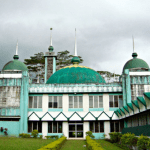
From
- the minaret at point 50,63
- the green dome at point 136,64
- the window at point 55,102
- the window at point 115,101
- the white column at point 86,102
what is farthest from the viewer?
the minaret at point 50,63

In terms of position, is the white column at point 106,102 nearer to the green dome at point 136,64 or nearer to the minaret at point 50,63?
the green dome at point 136,64

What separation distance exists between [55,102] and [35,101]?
2578 millimetres

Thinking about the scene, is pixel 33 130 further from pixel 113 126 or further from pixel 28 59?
pixel 28 59

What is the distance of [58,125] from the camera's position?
28.2 meters

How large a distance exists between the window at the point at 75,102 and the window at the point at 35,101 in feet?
13.0

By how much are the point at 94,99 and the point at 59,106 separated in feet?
14.9

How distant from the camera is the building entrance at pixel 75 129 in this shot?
28203 mm

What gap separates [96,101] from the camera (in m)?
28.6

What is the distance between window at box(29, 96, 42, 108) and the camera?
28.7 metres

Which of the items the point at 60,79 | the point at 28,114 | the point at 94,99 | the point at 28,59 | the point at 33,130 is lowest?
the point at 33,130

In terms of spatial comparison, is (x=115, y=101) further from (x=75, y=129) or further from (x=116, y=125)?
(x=75, y=129)

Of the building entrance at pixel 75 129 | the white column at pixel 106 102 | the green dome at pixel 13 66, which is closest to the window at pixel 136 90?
the white column at pixel 106 102

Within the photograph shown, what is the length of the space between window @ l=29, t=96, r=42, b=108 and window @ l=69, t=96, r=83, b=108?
156 inches

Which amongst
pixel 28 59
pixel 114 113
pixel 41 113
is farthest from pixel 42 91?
pixel 28 59
